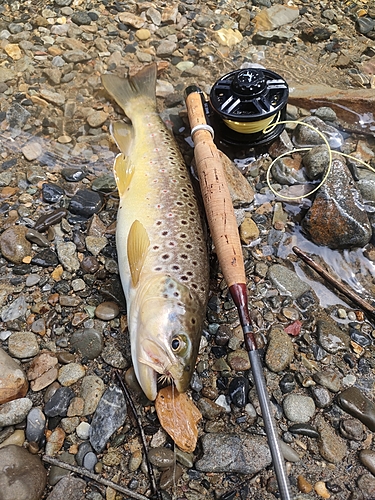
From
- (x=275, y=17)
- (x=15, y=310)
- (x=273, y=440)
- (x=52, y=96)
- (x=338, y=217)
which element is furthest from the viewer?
(x=275, y=17)

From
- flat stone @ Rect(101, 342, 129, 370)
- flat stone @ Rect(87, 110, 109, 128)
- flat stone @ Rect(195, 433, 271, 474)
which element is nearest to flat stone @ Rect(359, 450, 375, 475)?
flat stone @ Rect(195, 433, 271, 474)

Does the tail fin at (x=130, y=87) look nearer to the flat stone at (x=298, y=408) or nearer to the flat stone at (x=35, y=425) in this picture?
the flat stone at (x=35, y=425)

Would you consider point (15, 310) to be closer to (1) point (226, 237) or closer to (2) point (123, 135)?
(1) point (226, 237)

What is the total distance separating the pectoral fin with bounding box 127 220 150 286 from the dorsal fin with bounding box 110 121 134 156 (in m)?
1.16

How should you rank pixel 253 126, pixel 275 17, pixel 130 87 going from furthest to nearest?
pixel 275 17, pixel 130 87, pixel 253 126

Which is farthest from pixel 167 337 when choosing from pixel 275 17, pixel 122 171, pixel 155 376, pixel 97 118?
pixel 275 17

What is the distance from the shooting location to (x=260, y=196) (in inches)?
174

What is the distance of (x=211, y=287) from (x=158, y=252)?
24.3 inches

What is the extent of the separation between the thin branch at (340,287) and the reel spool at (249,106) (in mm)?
1309

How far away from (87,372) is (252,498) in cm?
142

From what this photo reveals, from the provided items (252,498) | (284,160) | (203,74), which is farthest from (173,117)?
(252,498)

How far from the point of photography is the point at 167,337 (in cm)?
303

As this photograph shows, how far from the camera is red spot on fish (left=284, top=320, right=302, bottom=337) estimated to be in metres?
3.57

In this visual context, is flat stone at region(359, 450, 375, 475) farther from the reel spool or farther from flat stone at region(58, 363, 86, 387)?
the reel spool
